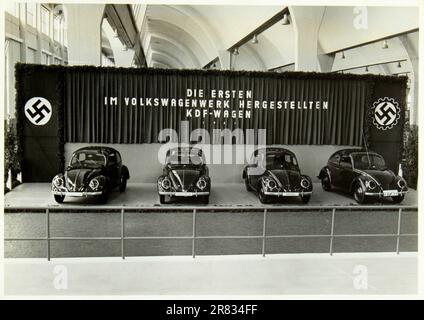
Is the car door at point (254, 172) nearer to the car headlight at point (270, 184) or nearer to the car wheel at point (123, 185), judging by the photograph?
the car headlight at point (270, 184)

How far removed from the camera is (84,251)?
616 cm

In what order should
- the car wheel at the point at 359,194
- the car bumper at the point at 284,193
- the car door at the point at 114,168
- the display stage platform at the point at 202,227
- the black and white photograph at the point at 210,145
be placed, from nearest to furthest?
the display stage platform at the point at 202,227, the black and white photograph at the point at 210,145, the car bumper at the point at 284,193, the car wheel at the point at 359,194, the car door at the point at 114,168

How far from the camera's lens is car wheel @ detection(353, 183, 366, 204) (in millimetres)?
9227

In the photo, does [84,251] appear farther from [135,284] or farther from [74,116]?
[74,116]

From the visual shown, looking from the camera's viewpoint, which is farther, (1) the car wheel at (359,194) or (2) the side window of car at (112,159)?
(2) the side window of car at (112,159)

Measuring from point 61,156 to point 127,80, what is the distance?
2462 millimetres

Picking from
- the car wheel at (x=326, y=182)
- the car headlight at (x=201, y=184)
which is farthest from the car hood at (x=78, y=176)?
the car wheel at (x=326, y=182)

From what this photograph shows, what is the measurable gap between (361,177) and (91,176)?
580cm

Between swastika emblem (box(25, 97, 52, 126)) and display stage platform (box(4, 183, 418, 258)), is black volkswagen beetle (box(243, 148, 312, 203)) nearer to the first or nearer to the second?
display stage platform (box(4, 183, 418, 258))

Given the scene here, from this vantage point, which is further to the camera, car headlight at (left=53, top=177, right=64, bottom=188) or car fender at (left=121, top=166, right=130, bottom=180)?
car fender at (left=121, top=166, right=130, bottom=180)

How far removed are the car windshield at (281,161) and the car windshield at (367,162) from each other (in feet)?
4.60

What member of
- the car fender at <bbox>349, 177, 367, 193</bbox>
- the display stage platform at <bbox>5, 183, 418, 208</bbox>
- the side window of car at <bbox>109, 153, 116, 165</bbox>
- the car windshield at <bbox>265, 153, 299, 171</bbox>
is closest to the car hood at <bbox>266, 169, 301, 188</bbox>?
the car windshield at <bbox>265, 153, 299, 171</bbox>

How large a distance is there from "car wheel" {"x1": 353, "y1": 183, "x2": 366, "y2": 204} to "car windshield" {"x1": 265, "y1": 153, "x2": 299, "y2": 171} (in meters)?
1.38

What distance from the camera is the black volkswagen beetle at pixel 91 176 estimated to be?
857 centimetres
